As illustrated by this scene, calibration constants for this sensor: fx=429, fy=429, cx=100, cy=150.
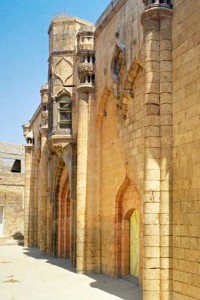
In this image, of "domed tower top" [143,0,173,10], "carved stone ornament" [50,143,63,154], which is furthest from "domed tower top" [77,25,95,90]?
"domed tower top" [143,0,173,10]

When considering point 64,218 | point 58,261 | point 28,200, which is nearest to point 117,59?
point 64,218

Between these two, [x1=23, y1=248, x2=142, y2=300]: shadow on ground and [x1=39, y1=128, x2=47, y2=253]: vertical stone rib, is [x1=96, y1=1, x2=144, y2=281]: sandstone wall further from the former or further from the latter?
[x1=39, y1=128, x2=47, y2=253]: vertical stone rib

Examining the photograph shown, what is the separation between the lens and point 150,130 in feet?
30.5

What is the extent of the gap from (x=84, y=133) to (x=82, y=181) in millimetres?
1678

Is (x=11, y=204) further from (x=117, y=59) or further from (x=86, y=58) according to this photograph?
(x=117, y=59)

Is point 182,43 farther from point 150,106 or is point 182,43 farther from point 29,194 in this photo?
point 29,194

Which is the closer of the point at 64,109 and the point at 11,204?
the point at 64,109

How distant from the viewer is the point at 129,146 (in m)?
12.4

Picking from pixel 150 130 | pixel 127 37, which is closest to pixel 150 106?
pixel 150 130

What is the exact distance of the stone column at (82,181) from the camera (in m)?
14.3

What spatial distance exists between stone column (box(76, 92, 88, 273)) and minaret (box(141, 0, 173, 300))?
5.46 metres

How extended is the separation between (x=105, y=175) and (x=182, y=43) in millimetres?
6251

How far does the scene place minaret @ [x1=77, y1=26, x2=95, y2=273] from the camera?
14.3 m

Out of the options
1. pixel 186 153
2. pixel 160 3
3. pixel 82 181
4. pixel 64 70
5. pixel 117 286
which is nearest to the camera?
pixel 186 153
